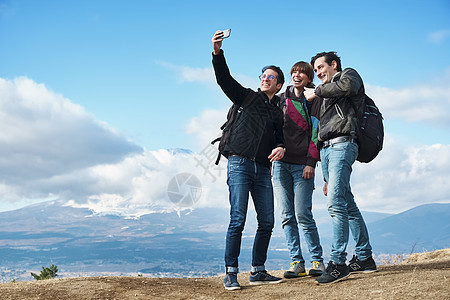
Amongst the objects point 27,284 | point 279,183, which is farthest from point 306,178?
point 27,284

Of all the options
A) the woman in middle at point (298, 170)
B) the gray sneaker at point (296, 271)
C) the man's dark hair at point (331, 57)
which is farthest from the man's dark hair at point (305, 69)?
the gray sneaker at point (296, 271)

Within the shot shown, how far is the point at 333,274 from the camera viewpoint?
199 inches

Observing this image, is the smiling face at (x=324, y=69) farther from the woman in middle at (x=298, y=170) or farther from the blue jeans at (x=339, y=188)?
the blue jeans at (x=339, y=188)

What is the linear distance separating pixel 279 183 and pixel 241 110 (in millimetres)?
1244

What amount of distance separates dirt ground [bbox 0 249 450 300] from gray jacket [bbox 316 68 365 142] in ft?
5.98

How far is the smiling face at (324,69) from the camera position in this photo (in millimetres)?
5513

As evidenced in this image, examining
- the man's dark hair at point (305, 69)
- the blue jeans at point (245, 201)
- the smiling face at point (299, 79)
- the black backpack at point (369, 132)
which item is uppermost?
the man's dark hair at point (305, 69)

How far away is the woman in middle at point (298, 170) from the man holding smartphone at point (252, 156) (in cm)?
Answer: 32

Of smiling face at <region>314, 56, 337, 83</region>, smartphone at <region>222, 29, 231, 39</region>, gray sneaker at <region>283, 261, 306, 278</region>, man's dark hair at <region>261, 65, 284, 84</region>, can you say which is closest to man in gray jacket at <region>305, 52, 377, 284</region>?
smiling face at <region>314, 56, 337, 83</region>

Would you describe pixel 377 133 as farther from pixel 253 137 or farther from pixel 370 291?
pixel 370 291

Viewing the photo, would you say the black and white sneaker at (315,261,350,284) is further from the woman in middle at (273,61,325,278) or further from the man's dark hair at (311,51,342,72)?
the man's dark hair at (311,51,342,72)

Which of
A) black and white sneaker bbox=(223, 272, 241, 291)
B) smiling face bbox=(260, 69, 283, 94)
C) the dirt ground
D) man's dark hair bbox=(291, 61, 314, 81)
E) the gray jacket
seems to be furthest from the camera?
man's dark hair bbox=(291, 61, 314, 81)

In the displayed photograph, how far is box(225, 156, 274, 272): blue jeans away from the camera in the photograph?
5172 millimetres

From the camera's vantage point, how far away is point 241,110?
209 inches
